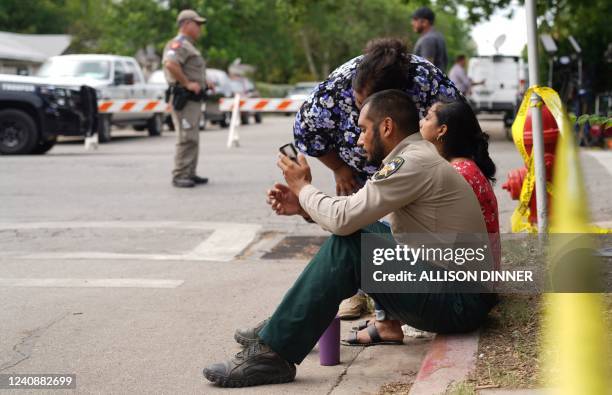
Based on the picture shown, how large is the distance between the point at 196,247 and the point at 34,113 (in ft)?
32.7

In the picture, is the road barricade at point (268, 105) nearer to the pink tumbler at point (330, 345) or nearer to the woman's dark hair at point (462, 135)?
the woman's dark hair at point (462, 135)

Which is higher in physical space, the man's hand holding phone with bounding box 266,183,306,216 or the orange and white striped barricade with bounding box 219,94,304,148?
the man's hand holding phone with bounding box 266,183,306,216

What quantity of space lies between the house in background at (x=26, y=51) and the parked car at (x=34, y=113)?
1747 centimetres

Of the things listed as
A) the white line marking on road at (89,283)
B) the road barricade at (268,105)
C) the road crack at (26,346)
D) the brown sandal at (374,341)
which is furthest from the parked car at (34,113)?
the brown sandal at (374,341)

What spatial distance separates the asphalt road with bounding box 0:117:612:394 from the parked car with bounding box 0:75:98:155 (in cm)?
390

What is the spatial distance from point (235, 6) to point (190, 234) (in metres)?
44.6

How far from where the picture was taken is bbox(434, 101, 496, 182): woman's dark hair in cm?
424

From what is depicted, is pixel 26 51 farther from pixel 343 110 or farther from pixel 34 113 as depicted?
pixel 343 110

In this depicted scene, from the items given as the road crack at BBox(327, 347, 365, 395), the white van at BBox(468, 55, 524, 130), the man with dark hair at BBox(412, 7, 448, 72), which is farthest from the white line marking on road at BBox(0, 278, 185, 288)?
the white van at BBox(468, 55, 524, 130)

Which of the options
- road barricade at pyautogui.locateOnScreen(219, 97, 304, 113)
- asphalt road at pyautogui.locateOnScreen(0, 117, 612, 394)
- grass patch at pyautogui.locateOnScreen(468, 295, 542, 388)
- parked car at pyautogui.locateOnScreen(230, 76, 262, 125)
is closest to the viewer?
grass patch at pyautogui.locateOnScreen(468, 295, 542, 388)

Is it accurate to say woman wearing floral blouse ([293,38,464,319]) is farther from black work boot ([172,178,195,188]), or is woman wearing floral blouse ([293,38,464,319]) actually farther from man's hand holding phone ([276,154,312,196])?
black work boot ([172,178,195,188])

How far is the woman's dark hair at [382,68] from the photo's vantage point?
13.2 ft

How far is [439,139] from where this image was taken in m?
4.34

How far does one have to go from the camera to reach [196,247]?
7.12m
